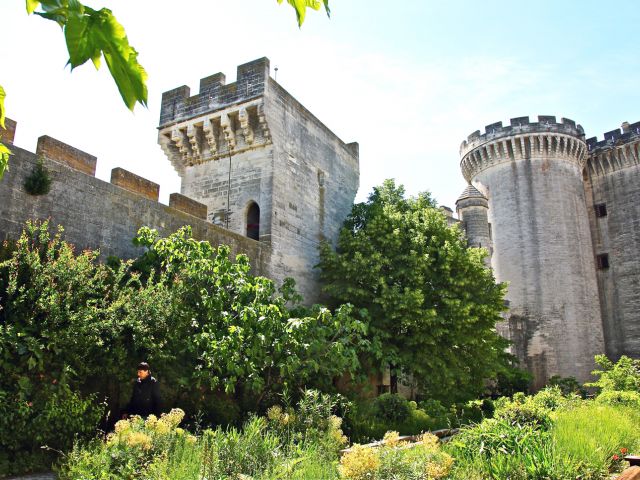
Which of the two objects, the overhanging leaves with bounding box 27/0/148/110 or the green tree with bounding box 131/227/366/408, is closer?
the overhanging leaves with bounding box 27/0/148/110

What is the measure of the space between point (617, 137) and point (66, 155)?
28.4 metres

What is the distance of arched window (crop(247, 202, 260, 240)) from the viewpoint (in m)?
16.9

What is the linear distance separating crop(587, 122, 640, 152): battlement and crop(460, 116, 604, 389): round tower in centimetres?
148

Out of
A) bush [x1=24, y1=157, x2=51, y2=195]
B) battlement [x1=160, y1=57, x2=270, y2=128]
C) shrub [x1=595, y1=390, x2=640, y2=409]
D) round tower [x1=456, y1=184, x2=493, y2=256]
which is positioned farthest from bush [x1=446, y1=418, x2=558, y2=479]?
round tower [x1=456, y1=184, x2=493, y2=256]

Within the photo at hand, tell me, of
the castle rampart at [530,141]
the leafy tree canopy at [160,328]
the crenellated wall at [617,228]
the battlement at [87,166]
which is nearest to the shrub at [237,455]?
the leafy tree canopy at [160,328]

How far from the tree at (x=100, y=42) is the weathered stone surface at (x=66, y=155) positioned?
979 centimetres

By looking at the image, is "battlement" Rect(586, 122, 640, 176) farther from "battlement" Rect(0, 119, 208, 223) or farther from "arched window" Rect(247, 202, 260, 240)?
"battlement" Rect(0, 119, 208, 223)

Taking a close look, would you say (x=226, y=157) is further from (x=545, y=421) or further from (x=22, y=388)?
(x=545, y=421)

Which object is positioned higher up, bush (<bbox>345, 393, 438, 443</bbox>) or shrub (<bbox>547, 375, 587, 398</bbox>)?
shrub (<bbox>547, 375, 587, 398</bbox>)

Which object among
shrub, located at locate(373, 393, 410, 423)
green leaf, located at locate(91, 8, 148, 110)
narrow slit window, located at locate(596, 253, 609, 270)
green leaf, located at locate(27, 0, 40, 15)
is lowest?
shrub, located at locate(373, 393, 410, 423)

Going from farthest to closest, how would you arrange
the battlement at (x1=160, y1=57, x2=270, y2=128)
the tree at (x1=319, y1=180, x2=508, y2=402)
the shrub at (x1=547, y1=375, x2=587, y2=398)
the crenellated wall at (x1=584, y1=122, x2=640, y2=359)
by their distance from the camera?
the crenellated wall at (x1=584, y1=122, x2=640, y2=359) < the shrub at (x1=547, y1=375, x2=587, y2=398) < the battlement at (x1=160, y1=57, x2=270, y2=128) < the tree at (x1=319, y1=180, x2=508, y2=402)

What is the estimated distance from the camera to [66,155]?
1117 centimetres

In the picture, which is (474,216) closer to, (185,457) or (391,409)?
(391,409)

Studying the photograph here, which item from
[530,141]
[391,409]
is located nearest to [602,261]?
[530,141]
